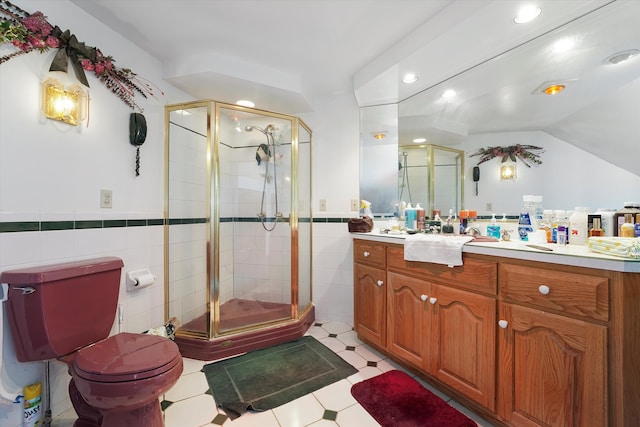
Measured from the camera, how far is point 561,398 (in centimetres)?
107

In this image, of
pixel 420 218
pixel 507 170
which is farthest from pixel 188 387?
pixel 507 170

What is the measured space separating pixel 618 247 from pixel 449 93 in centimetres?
147

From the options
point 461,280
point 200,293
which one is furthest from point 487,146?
point 200,293

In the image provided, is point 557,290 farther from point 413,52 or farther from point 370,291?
point 413,52

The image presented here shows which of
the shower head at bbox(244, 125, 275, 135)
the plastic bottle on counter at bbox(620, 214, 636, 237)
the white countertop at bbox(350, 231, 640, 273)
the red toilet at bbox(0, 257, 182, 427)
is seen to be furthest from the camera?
the shower head at bbox(244, 125, 275, 135)

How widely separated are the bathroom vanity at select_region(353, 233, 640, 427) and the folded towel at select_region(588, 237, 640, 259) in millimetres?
44

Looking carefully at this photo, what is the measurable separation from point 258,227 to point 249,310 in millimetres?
805

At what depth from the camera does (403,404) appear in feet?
4.91

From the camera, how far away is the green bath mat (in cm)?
155

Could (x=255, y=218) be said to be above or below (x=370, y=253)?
above

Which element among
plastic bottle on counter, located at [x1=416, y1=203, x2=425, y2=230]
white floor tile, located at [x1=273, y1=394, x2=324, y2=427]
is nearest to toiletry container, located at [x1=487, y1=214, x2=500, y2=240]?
plastic bottle on counter, located at [x1=416, y1=203, x2=425, y2=230]

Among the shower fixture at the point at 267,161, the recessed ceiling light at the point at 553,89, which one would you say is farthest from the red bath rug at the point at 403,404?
the recessed ceiling light at the point at 553,89

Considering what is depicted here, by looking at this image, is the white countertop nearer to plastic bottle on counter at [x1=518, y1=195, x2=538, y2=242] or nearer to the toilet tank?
plastic bottle on counter at [x1=518, y1=195, x2=538, y2=242]

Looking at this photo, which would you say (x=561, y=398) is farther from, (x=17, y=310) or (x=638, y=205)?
(x=17, y=310)
